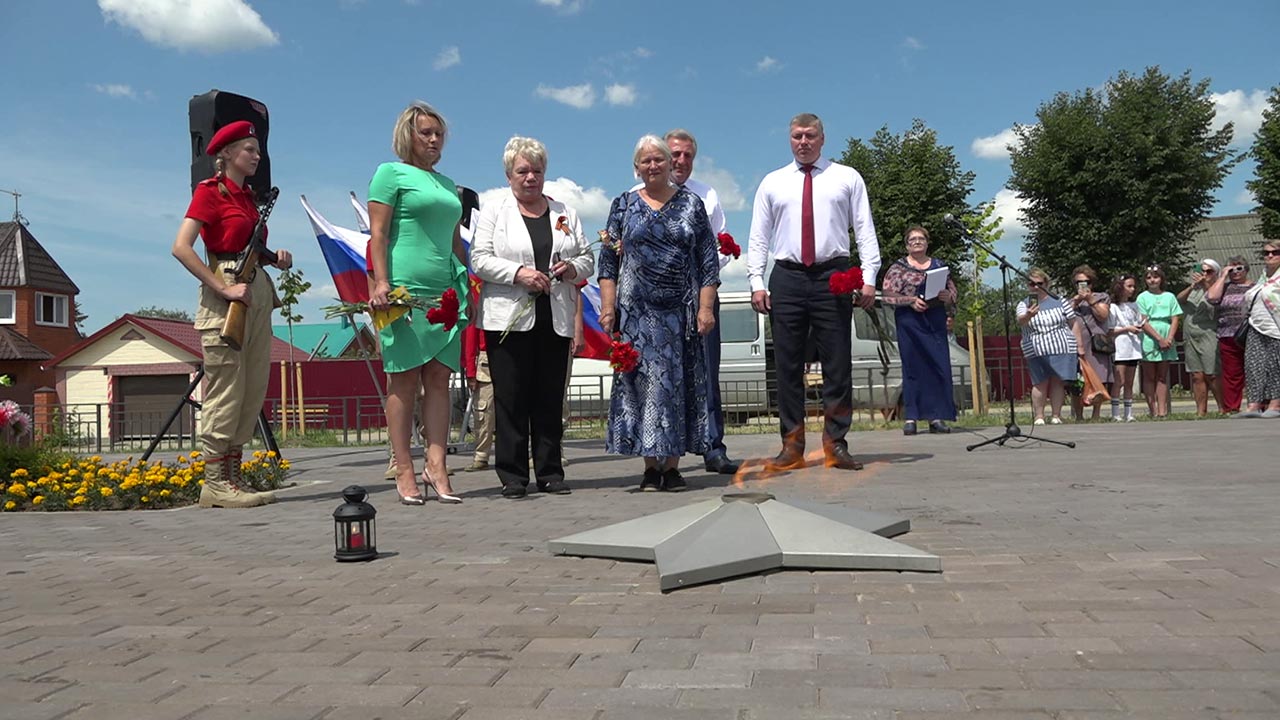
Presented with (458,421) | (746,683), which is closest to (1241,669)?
(746,683)

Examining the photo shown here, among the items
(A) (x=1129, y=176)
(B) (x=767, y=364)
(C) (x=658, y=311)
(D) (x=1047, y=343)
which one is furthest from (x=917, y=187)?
(C) (x=658, y=311)

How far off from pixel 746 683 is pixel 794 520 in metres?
1.61

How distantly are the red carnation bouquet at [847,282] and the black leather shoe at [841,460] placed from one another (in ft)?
3.57

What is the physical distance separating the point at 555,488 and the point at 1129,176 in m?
36.4

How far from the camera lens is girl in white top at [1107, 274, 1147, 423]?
12.9 metres

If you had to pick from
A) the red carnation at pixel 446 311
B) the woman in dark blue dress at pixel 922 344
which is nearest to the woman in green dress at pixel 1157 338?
the woman in dark blue dress at pixel 922 344

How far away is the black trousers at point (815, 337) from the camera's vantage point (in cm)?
721

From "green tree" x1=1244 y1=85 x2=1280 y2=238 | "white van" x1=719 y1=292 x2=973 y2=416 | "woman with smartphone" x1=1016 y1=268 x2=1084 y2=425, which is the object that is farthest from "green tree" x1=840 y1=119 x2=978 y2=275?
"woman with smartphone" x1=1016 y1=268 x2=1084 y2=425

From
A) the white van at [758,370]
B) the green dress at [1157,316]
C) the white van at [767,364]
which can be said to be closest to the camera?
the green dress at [1157,316]

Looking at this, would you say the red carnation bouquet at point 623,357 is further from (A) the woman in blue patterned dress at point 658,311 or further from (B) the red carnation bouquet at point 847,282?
(B) the red carnation bouquet at point 847,282

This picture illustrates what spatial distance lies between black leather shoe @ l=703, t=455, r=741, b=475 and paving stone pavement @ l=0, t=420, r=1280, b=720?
2.00 m

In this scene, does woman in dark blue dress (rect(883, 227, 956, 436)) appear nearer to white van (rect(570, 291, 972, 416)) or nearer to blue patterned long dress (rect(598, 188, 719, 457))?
blue patterned long dress (rect(598, 188, 719, 457))

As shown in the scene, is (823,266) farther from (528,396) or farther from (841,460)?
(528,396)

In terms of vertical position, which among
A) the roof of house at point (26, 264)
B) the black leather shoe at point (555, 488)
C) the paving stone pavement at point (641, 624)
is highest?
the roof of house at point (26, 264)
